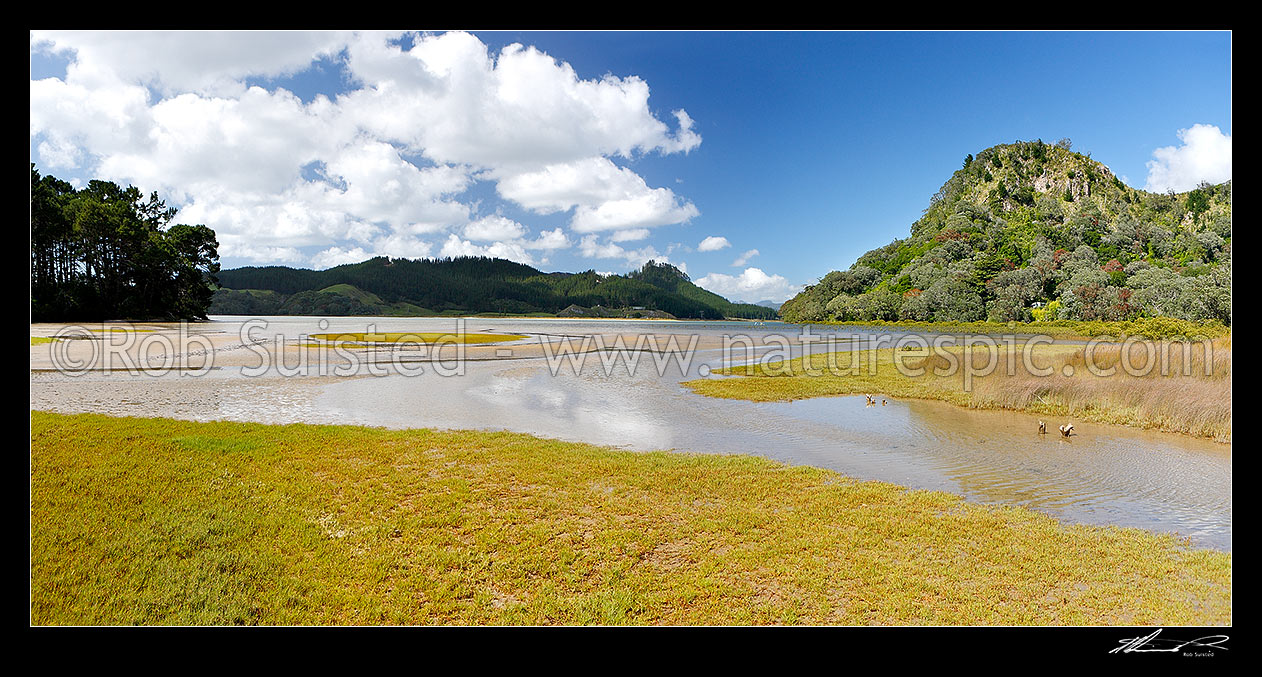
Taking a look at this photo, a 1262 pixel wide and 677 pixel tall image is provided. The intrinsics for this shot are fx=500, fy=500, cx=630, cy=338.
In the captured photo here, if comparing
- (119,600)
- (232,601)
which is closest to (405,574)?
(232,601)

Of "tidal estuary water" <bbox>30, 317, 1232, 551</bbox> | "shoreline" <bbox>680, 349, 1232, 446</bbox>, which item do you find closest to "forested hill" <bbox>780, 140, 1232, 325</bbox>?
"shoreline" <bbox>680, 349, 1232, 446</bbox>

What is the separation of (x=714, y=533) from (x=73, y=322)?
7146 centimetres

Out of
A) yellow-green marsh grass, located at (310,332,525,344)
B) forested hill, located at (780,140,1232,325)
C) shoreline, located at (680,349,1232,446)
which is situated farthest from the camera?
forested hill, located at (780,140,1232,325)

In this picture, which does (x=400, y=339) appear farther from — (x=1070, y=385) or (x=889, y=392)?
(x=1070, y=385)

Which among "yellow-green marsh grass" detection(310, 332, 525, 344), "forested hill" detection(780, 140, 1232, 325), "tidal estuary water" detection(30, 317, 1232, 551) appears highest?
"forested hill" detection(780, 140, 1232, 325)

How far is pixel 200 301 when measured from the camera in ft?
237

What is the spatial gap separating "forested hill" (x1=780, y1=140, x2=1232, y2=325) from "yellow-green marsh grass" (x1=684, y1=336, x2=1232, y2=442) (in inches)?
1180

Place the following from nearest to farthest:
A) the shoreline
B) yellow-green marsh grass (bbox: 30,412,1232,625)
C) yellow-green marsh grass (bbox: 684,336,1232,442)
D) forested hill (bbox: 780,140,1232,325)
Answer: yellow-green marsh grass (bbox: 30,412,1232,625) < yellow-green marsh grass (bbox: 684,336,1232,442) < the shoreline < forested hill (bbox: 780,140,1232,325)

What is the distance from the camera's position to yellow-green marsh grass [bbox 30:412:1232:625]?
4.38m

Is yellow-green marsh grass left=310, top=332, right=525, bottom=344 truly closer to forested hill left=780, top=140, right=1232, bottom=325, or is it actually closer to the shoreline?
the shoreline

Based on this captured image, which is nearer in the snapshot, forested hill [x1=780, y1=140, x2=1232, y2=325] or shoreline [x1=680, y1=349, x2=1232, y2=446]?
shoreline [x1=680, y1=349, x2=1232, y2=446]

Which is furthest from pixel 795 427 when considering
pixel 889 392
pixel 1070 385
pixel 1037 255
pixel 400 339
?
pixel 1037 255
